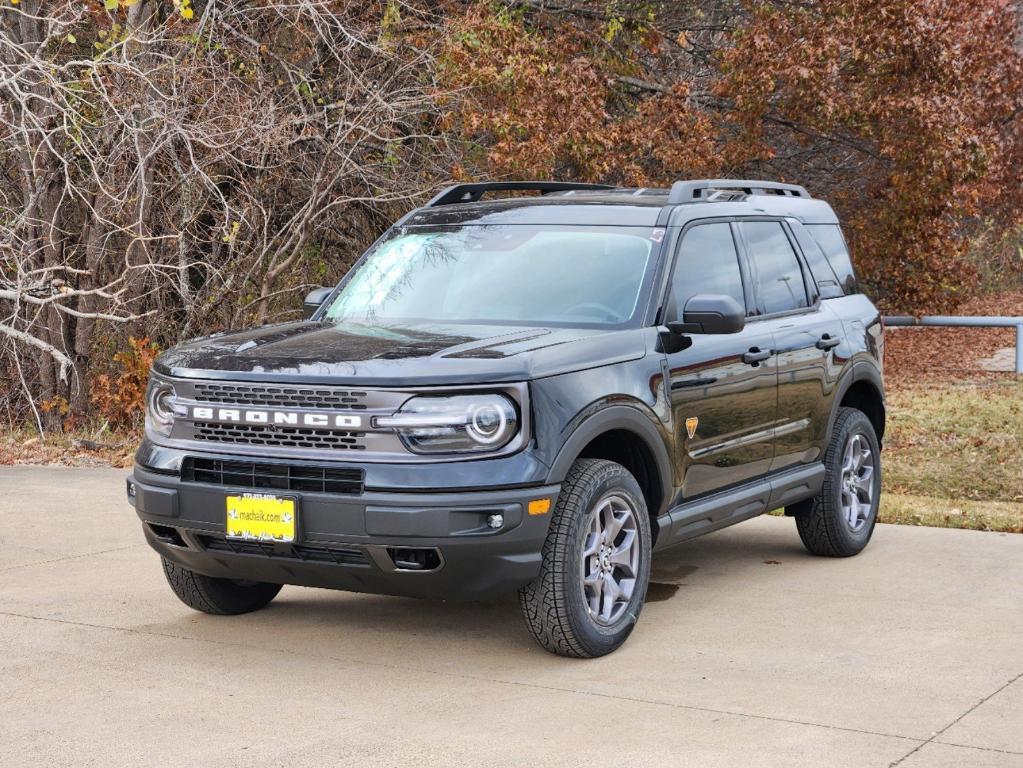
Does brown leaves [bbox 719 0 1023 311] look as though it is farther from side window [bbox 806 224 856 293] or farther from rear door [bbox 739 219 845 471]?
rear door [bbox 739 219 845 471]

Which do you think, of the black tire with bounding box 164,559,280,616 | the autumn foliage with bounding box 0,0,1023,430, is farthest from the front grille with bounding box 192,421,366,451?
the autumn foliage with bounding box 0,0,1023,430

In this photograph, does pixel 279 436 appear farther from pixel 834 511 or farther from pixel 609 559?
pixel 834 511

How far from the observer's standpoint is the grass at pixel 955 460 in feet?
32.0

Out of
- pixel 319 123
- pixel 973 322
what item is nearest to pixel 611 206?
pixel 319 123

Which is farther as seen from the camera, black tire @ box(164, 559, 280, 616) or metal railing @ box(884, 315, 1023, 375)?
metal railing @ box(884, 315, 1023, 375)

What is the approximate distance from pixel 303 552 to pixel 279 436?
453 mm

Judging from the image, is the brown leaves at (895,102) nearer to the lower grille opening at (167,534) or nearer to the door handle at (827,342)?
the door handle at (827,342)

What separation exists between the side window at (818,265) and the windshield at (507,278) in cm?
156

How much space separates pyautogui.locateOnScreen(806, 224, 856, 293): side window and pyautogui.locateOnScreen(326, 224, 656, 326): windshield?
6.14 feet

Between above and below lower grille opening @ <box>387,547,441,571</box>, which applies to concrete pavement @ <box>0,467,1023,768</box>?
below

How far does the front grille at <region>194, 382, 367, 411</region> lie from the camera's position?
5605mm

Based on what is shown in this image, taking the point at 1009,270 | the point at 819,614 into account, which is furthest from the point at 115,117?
the point at 1009,270

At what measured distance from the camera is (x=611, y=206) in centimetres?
708

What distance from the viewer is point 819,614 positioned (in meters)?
6.84
